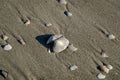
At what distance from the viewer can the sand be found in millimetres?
3980

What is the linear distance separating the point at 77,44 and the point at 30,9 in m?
0.98

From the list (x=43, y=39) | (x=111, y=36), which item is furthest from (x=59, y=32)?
(x=111, y=36)

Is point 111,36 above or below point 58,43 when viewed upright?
below

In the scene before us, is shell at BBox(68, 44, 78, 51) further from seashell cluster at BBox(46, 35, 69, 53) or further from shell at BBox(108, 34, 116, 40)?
shell at BBox(108, 34, 116, 40)

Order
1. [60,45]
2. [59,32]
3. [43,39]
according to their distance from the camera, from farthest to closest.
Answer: [59,32]
[43,39]
[60,45]

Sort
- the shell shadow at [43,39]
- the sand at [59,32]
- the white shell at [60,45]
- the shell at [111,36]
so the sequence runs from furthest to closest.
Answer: the shell at [111,36] → the shell shadow at [43,39] → the white shell at [60,45] → the sand at [59,32]

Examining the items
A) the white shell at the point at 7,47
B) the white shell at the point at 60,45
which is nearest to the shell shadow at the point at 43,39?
the white shell at the point at 60,45

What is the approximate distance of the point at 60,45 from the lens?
4.12 meters

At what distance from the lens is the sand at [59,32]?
13.1ft

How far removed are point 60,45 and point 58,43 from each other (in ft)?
0.13

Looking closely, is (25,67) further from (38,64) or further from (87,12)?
(87,12)

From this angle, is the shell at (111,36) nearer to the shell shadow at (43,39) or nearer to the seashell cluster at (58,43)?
the seashell cluster at (58,43)

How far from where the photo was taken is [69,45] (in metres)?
4.24

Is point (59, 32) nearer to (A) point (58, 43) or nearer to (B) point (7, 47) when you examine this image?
(A) point (58, 43)
